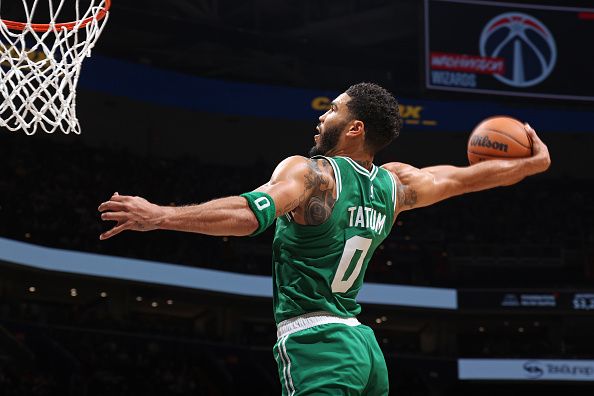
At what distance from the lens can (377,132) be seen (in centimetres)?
348

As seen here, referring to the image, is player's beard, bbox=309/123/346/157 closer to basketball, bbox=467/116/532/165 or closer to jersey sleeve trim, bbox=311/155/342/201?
jersey sleeve trim, bbox=311/155/342/201

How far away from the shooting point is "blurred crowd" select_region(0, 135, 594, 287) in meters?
16.5

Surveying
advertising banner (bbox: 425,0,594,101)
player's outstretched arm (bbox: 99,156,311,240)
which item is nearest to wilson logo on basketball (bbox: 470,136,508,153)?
player's outstretched arm (bbox: 99,156,311,240)

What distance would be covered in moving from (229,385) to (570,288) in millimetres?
7949

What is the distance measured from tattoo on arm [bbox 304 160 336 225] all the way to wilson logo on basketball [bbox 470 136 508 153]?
1035 millimetres

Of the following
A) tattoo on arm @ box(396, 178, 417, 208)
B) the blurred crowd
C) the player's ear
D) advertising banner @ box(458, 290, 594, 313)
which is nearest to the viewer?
the player's ear

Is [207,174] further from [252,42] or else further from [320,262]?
[320,262]

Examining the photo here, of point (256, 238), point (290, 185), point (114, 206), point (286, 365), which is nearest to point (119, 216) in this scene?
point (114, 206)

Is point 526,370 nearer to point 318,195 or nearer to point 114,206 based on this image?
point 318,195

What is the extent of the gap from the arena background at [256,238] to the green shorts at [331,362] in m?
10.8

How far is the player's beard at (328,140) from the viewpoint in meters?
3.49

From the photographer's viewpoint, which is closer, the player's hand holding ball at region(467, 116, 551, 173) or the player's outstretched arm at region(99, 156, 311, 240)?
the player's outstretched arm at region(99, 156, 311, 240)

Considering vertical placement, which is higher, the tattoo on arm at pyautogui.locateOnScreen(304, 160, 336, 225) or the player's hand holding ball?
the player's hand holding ball

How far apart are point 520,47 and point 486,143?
575 inches
